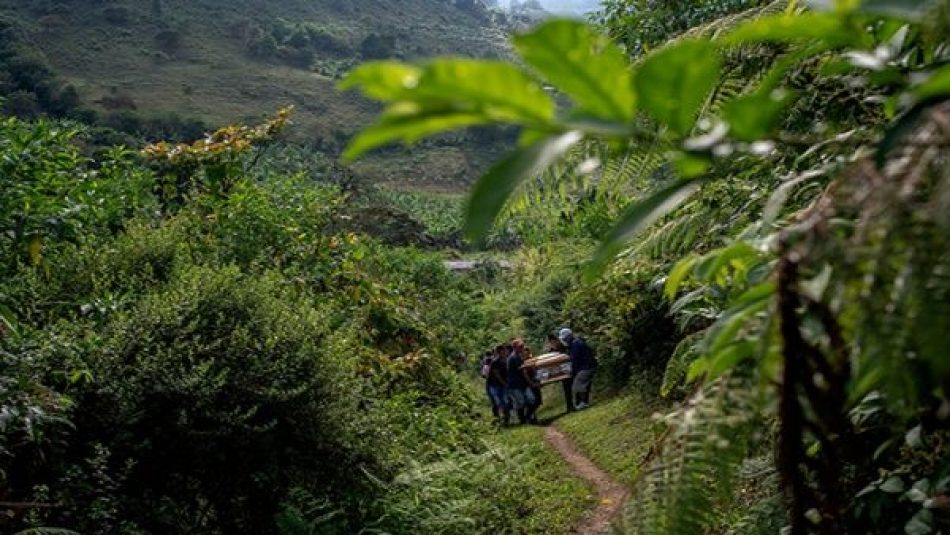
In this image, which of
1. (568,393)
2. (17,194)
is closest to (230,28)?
(568,393)

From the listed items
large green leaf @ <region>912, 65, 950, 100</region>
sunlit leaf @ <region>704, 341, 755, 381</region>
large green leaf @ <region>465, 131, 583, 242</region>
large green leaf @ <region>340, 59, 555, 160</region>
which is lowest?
sunlit leaf @ <region>704, 341, 755, 381</region>

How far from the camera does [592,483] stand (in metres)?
8.84

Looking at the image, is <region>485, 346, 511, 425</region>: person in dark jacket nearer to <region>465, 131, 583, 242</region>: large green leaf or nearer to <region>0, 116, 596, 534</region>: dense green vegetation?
<region>0, 116, 596, 534</region>: dense green vegetation

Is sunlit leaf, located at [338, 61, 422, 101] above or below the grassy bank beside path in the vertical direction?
above

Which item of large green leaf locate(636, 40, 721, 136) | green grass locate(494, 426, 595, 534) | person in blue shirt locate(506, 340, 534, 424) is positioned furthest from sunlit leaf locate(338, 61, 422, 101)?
person in blue shirt locate(506, 340, 534, 424)

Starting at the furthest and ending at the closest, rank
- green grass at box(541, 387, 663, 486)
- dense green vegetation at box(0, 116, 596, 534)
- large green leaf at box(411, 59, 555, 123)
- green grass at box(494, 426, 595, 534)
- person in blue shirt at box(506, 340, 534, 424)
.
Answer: person in blue shirt at box(506, 340, 534, 424) → green grass at box(541, 387, 663, 486) → green grass at box(494, 426, 595, 534) → dense green vegetation at box(0, 116, 596, 534) → large green leaf at box(411, 59, 555, 123)

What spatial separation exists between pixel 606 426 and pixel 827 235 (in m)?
10.6

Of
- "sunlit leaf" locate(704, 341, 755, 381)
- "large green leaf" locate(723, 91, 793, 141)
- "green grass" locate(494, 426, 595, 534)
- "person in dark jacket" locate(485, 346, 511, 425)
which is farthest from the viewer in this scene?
"person in dark jacket" locate(485, 346, 511, 425)

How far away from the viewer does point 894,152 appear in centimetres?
67

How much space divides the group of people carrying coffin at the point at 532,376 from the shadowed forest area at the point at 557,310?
66 millimetres

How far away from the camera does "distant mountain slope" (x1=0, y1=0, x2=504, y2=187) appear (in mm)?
66875

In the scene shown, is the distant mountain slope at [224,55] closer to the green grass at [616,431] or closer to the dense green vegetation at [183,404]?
the green grass at [616,431]

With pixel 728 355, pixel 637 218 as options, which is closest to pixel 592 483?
pixel 728 355

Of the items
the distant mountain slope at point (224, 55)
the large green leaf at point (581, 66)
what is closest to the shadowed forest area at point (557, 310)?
the large green leaf at point (581, 66)
